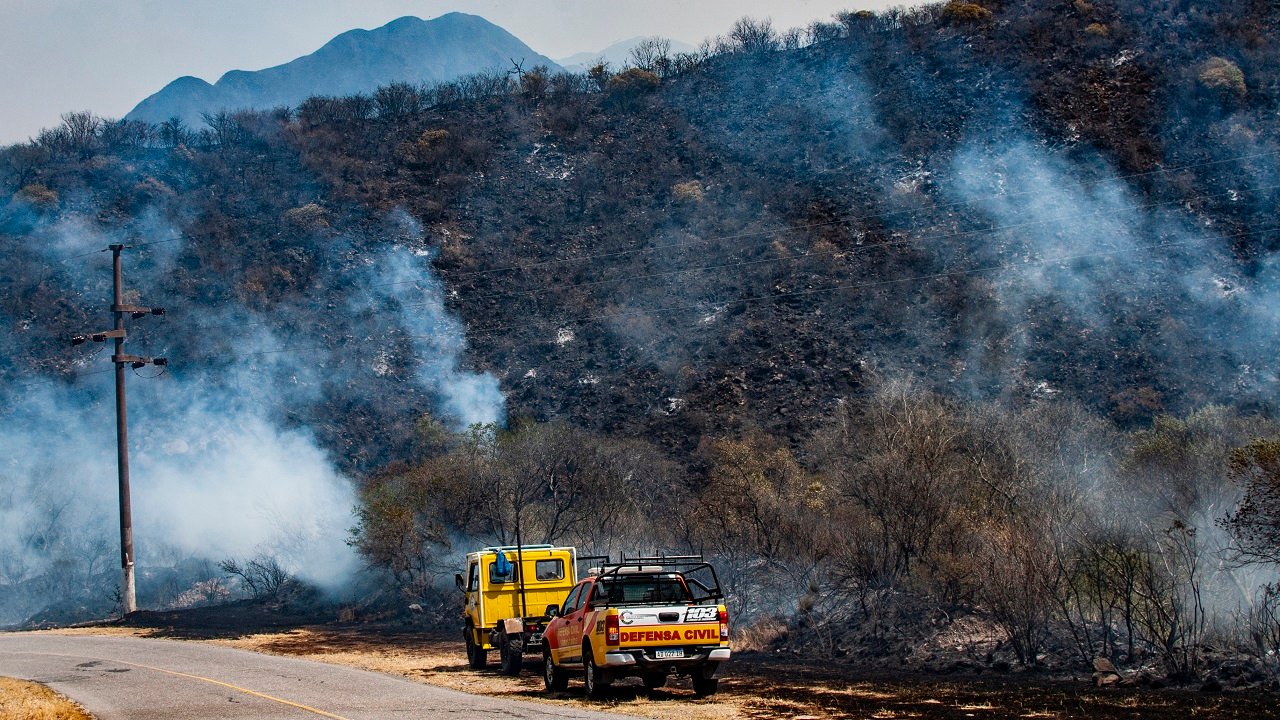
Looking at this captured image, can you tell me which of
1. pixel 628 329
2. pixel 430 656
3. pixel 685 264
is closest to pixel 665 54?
pixel 685 264

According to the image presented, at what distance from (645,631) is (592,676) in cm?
118

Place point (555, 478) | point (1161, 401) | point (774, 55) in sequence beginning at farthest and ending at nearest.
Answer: point (774, 55), point (1161, 401), point (555, 478)

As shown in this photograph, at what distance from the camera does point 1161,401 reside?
48562 millimetres

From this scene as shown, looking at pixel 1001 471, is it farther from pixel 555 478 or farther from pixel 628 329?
pixel 628 329

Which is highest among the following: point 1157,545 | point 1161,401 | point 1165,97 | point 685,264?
point 1165,97

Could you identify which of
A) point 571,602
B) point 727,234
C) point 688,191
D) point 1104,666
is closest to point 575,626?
point 571,602

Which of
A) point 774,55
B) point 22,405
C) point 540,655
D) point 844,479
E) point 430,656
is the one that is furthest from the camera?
point 774,55

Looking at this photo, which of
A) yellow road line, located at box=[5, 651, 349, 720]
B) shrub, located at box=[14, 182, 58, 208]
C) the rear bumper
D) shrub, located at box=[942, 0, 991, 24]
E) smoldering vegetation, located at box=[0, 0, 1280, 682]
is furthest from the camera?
shrub, located at box=[942, 0, 991, 24]

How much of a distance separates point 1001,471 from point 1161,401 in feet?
63.1

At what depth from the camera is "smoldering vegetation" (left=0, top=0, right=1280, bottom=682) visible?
2897 cm

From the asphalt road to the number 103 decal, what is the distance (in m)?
2.27

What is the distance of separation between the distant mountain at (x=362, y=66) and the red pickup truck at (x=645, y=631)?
14064 centimetres

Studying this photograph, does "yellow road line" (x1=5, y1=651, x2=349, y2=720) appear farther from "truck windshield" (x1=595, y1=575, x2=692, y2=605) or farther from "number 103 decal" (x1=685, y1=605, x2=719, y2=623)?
"number 103 decal" (x1=685, y1=605, x2=719, y2=623)

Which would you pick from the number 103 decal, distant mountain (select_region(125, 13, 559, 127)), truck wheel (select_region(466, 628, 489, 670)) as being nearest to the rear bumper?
the number 103 decal
